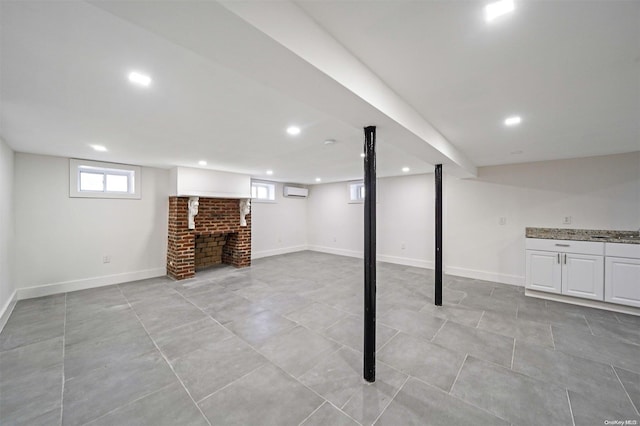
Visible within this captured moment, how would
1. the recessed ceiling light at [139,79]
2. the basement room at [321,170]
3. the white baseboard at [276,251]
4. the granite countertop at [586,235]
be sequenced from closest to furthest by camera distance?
the basement room at [321,170]
the recessed ceiling light at [139,79]
the granite countertop at [586,235]
the white baseboard at [276,251]

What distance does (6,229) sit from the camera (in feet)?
9.87

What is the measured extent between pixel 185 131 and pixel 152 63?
132 centimetres

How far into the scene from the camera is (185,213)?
4.72 meters

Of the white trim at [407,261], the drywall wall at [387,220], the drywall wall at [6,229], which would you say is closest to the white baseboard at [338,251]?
Answer: the drywall wall at [387,220]

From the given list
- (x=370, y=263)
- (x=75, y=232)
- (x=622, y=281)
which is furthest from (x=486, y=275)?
(x=75, y=232)

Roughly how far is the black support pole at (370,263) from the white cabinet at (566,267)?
130 inches

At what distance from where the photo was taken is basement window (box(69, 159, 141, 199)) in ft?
12.9

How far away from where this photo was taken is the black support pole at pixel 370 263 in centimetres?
187

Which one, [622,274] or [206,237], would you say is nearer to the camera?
[622,274]

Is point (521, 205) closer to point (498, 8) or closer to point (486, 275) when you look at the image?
point (486, 275)

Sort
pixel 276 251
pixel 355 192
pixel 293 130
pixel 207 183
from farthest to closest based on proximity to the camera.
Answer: pixel 276 251 → pixel 355 192 → pixel 207 183 → pixel 293 130

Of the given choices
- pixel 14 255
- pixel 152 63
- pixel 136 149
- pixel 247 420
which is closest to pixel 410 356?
pixel 247 420

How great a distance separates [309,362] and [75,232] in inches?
178

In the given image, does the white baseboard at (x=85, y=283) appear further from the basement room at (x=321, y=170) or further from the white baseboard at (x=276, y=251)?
the white baseboard at (x=276, y=251)
